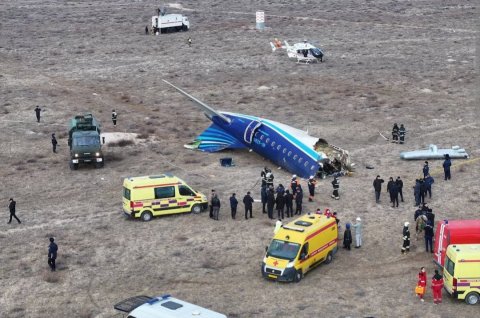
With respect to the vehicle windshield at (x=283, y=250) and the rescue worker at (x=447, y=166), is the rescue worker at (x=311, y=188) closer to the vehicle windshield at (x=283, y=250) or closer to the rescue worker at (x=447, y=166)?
the rescue worker at (x=447, y=166)

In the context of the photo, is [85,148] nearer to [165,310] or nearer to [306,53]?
Result: [165,310]

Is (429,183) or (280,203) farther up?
(429,183)

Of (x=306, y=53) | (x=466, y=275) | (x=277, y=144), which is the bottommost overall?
(x=466, y=275)

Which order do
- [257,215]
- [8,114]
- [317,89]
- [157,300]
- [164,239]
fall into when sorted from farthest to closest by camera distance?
[317,89]
[8,114]
[257,215]
[164,239]
[157,300]

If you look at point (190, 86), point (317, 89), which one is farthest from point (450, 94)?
point (190, 86)

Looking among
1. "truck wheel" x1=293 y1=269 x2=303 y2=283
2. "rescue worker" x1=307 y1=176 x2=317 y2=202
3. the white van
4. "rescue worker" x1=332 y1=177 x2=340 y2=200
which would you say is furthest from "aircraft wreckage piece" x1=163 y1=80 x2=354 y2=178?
the white van

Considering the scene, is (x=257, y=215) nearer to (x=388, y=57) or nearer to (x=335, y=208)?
(x=335, y=208)

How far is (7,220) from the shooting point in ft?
122

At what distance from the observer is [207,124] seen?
174ft

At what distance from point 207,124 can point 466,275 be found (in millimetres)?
27715

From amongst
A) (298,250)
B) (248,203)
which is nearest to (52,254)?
(248,203)

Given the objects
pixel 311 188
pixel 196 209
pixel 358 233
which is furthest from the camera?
pixel 311 188

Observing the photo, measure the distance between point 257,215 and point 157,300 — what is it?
12.2 m

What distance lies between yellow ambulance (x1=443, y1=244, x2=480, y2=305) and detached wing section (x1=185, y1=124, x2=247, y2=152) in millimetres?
20179
